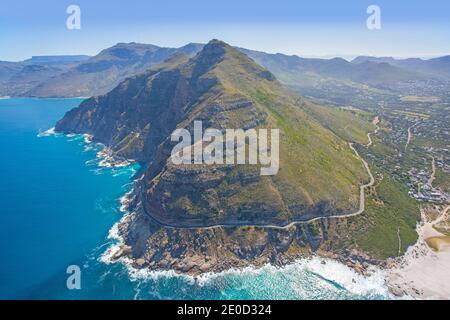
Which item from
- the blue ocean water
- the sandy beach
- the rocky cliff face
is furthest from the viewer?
the rocky cliff face

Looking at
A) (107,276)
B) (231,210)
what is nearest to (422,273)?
(231,210)

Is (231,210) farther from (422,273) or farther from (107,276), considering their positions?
(422,273)

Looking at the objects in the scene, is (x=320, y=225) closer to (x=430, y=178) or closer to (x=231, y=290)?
(x=231, y=290)

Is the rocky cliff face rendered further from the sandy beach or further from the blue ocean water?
the sandy beach

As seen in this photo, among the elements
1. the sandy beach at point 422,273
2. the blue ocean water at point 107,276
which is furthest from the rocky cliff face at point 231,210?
the sandy beach at point 422,273

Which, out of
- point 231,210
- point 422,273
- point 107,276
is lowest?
point 422,273

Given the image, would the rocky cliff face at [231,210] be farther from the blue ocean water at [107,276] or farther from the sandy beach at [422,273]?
the sandy beach at [422,273]

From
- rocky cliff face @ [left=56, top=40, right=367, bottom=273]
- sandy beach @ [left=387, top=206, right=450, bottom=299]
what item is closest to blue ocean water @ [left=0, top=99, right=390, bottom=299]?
sandy beach @ [left=387, top=206, right=450, bottom=299]
